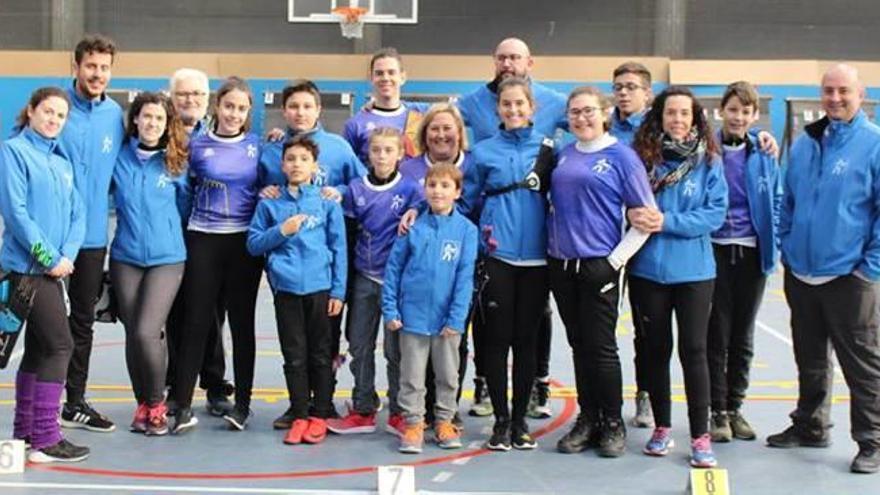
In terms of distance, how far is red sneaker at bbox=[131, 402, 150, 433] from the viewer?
4.95m

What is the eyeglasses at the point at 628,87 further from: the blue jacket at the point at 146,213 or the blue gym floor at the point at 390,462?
the blue jacket at the point at 146,213

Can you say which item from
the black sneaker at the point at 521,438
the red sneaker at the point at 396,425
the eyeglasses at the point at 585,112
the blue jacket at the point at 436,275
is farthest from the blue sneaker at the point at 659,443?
the eyeglasses at the point at 585,112

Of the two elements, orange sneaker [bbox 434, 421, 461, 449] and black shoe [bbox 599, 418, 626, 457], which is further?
orange sneaker [bbox 434, 421, 461, 449]

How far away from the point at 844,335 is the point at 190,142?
2.97 m

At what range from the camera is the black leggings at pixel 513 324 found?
464cm

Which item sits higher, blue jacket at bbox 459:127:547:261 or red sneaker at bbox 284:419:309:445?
blue jacket at bbox 459:127:547:261

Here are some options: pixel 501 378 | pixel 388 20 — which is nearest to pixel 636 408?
pixel 501 378

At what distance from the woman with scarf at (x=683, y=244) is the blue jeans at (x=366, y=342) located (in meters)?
1.17

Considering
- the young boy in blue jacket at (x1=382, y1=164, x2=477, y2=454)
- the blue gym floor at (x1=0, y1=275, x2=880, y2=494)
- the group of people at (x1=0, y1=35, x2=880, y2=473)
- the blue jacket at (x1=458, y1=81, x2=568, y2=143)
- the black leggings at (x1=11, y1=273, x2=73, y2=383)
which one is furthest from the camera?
the blue jacket at (x1=458, y1=81, x2=568, y2=143)

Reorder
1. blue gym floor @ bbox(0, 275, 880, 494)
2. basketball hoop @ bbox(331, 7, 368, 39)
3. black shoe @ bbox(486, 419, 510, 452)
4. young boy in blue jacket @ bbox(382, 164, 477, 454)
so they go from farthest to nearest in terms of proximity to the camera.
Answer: basketball hoop @ bbox(331, 7, 368, 39) < black shoe @ bbox(486, 419, 510, 452) < young boy in blue jacket @ bbox(382, 164, 477, 454) < blue gym floor @ bbox(0, 275, 880, 494)

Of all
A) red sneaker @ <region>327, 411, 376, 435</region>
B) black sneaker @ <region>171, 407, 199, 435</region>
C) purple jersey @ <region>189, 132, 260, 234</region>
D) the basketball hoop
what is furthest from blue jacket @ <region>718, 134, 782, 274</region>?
the basketball hoop

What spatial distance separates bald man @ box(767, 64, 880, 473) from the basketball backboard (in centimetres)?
1019

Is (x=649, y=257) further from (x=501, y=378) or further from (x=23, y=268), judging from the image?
(x=23, y=268)

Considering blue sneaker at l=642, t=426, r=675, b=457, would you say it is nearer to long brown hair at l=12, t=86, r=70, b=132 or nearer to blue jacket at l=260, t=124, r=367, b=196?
blue jacket at l=260, t=124, r=367, b=196
